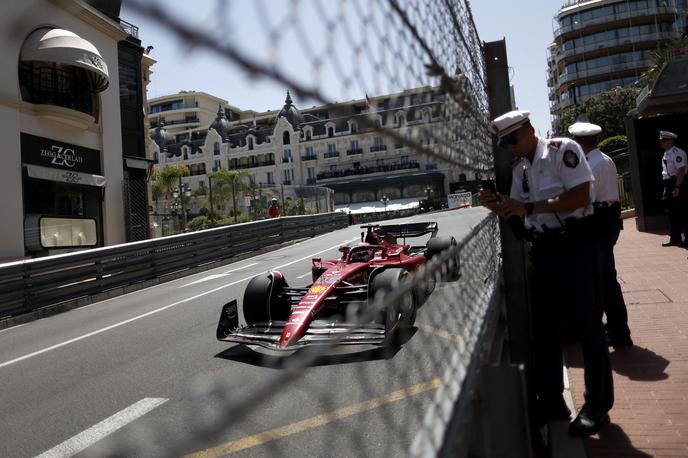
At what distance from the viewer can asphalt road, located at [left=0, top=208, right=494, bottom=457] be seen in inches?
47.2

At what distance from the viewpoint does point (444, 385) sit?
1.31 metres

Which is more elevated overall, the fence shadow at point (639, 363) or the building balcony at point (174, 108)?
the building balcony at point (174, 108)

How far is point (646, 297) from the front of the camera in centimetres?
600

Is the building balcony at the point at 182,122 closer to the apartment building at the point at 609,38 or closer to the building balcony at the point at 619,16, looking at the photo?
the apartment building at the point at 609,38

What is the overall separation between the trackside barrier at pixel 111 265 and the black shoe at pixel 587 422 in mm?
8678

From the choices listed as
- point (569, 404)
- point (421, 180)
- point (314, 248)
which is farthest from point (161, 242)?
point (421, 180)

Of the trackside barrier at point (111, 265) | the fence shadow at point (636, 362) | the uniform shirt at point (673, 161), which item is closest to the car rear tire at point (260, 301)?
the fence shadow at point (636, 362)

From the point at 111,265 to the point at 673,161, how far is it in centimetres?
1012

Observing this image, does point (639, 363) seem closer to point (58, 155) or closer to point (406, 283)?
point (406, 283)

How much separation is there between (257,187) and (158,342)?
17.8 meters

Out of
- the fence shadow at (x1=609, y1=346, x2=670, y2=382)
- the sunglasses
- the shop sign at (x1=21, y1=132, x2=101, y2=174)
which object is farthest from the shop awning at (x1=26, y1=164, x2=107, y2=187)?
the sunglasses

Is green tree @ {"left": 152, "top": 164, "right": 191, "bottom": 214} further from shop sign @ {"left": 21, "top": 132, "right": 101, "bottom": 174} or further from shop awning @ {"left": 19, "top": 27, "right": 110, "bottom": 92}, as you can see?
shop awning @ {"left": 19, "top": 27, "right": 110, "bottom": 92}

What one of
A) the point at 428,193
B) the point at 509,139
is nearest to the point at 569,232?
the point at 509,139

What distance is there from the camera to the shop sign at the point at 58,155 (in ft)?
48.2
